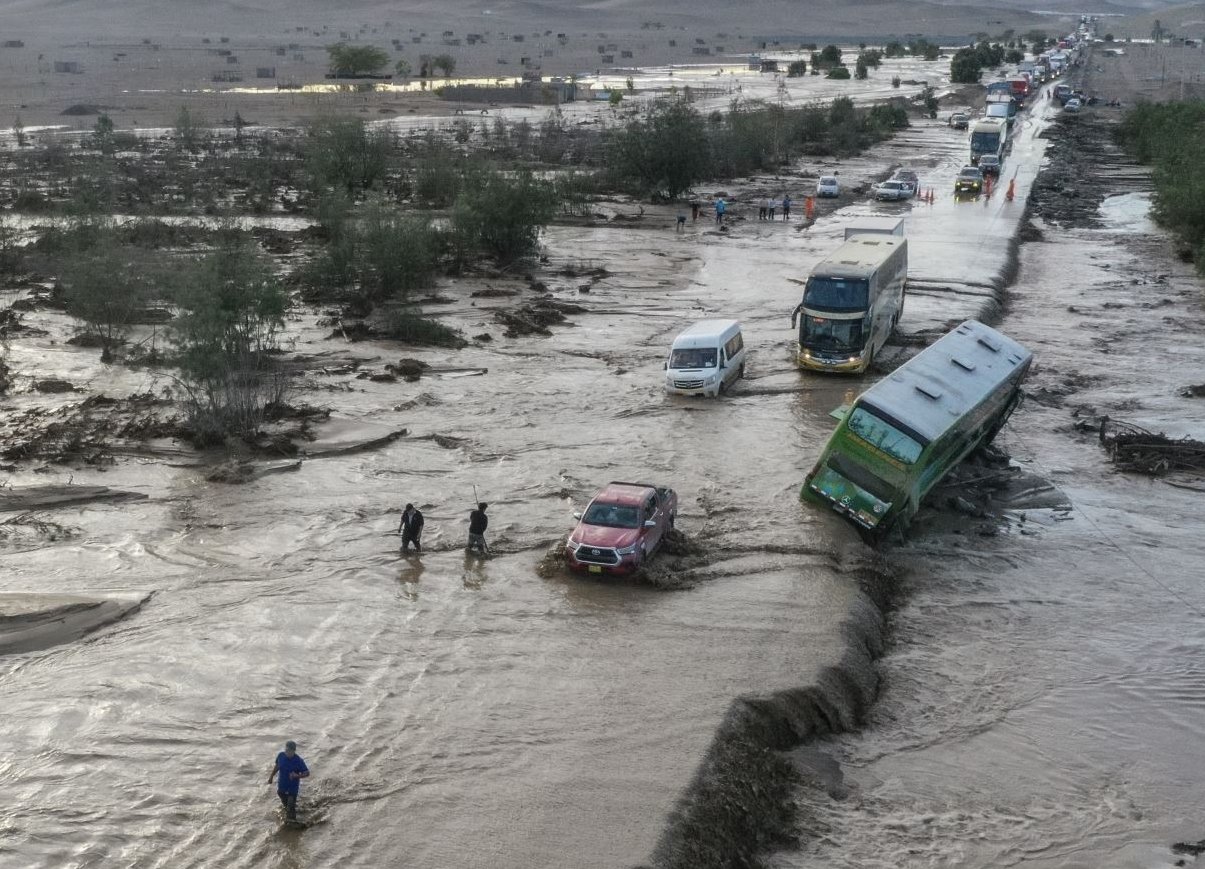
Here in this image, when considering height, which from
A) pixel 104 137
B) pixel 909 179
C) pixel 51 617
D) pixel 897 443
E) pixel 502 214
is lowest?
pixel 51 617

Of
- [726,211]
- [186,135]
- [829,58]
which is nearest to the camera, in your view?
[726,211]

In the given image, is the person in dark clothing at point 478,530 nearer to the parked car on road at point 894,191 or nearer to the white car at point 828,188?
the parked car on road at point 894,191

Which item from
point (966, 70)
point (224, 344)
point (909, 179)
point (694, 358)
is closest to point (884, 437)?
point (694, 358)

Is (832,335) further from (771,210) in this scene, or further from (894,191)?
(894,191)

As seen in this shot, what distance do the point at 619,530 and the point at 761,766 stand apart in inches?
229

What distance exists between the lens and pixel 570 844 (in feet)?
Result: 41.7

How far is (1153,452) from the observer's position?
2609cm

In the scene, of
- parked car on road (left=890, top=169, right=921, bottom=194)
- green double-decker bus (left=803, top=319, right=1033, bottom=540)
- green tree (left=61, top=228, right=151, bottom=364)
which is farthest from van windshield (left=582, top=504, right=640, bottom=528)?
parked car on road (left=890, top=169, right=921, bottom=194)

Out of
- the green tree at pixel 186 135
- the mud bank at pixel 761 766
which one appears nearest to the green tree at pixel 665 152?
the green tree at pixel 186 135

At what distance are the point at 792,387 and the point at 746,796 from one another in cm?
1830

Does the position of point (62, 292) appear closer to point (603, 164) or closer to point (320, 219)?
point (320, 219)

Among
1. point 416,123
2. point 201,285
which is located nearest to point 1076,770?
point 201,285

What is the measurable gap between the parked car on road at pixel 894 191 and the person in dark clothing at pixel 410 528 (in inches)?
1897

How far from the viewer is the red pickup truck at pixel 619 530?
63.0ft
